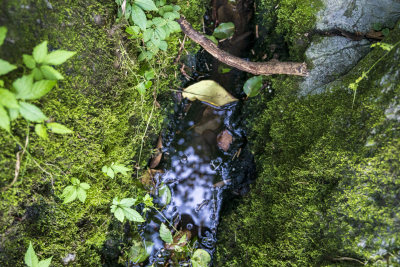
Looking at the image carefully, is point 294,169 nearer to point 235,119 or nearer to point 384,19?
point 235,119

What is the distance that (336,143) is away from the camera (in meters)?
2.09

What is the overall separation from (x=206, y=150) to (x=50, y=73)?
1724mm

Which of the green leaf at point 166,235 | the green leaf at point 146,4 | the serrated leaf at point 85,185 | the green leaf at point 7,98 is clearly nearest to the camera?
the green leaf at point 7,98

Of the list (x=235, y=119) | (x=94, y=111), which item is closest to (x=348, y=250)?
(x=235, y=119)

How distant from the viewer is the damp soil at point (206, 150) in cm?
284

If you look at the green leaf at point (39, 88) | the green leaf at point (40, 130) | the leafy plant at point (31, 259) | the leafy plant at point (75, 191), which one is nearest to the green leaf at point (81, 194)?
the leafy plant at point (75, 191)

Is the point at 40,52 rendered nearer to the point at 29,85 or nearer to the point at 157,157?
the point at 29,85

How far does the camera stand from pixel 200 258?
2658 mm

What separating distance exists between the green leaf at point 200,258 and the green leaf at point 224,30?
2.26m

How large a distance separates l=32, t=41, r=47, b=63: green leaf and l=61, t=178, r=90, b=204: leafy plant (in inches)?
37.5

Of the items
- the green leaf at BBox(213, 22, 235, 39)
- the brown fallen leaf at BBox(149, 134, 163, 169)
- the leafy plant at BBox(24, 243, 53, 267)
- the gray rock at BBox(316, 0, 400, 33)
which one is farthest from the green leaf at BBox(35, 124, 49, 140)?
the gray rock at BBox(316, 0, 400, 33)

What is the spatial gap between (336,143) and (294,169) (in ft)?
1.29

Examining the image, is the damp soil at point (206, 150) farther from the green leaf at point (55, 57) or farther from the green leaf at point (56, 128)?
the green leaf at point (55, 57)

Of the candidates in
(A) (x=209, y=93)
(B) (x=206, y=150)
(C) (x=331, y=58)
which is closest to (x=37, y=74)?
(A) (x=209, y=93)
